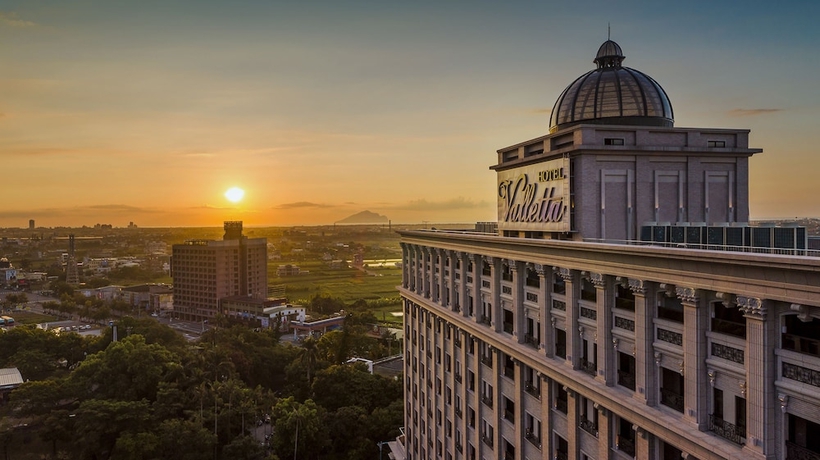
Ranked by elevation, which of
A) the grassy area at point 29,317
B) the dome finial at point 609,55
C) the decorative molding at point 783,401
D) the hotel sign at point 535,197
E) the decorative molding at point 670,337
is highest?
the dome finial at point 609,55

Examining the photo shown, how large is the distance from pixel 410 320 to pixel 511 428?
87.5 feet

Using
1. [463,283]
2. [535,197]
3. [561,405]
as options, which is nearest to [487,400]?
[463,283]

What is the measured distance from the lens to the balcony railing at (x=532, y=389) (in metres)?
32.4

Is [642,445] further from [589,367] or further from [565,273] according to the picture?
[565,273]

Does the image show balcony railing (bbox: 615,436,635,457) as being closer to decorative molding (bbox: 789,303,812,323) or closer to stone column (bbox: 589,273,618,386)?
stone column (bbox: 589,273,618,386)

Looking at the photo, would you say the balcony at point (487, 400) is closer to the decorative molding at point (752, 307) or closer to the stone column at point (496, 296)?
the stone column at point (496, 296)

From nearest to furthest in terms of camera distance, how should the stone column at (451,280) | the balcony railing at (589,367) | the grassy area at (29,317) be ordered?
the balcony railing at (589,367) → the stone column at (451,280) → the grassy area at (29,317)

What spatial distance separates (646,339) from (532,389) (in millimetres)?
12193

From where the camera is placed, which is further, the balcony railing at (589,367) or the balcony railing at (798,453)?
the balcony railing at (589,367)

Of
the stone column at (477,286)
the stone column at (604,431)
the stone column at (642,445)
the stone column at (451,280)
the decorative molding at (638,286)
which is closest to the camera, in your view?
the decorative molding at (638,286)

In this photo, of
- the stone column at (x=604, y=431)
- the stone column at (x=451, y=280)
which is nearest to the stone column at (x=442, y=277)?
the stone column at (x=451, y=280)

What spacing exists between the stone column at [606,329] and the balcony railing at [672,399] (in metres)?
3.00

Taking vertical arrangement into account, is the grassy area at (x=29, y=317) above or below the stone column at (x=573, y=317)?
below

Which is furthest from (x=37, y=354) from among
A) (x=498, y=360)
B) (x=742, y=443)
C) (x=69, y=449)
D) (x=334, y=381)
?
(x=742, y=443)
